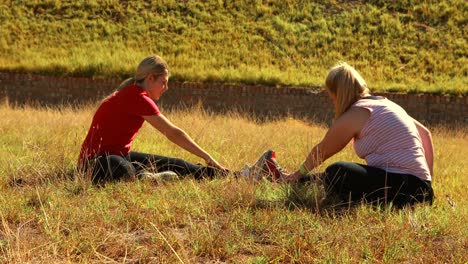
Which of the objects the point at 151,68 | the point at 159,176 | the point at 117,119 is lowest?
the point at 159,176

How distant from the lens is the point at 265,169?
504 cm

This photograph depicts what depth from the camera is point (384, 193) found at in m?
4.36

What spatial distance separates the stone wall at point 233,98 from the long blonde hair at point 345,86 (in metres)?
10.4

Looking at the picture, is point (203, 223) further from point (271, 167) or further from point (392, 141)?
point (392, 141)

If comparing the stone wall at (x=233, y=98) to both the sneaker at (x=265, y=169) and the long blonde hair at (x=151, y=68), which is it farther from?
the sneaker at (x=265, y=169)

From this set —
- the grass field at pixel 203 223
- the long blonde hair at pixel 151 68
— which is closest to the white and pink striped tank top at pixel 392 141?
the grass field at pixel 203 223

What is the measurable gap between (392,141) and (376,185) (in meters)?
0.37

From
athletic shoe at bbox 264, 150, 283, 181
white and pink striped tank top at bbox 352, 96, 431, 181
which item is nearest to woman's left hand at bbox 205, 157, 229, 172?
athletic shoe at bbox 264, 150, 283, 181

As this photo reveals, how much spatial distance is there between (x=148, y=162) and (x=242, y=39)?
14905 mm

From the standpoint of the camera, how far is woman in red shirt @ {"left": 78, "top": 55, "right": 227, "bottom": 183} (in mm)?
5164

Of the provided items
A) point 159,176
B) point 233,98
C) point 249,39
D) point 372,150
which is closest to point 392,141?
point 372,150

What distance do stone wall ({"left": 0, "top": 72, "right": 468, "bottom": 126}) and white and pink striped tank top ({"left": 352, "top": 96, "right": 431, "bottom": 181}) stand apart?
10.5m

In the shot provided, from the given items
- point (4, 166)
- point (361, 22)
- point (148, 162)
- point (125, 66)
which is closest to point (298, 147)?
point (148, 162)

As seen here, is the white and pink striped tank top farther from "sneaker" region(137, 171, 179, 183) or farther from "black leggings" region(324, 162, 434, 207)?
"sneaker" region(137, 171, 179, 183)
